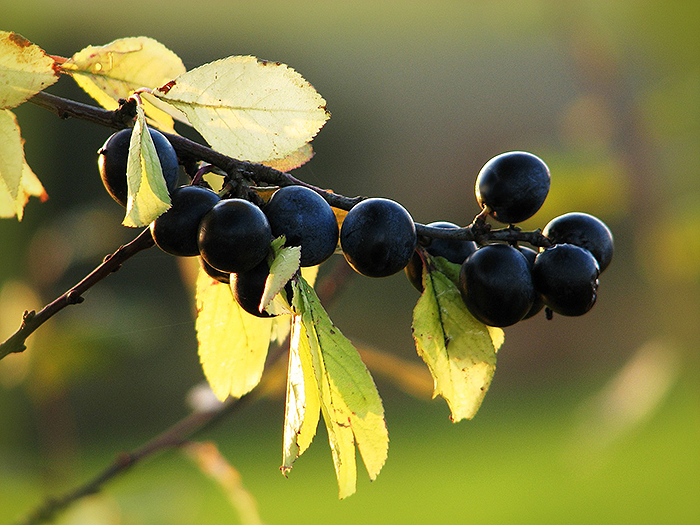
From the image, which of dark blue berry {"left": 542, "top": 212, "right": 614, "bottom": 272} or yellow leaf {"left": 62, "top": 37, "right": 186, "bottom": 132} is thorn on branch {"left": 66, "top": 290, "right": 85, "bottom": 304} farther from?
dark blue berry {"left": 542, "top": 212, "right": 614, "bottom": 272}

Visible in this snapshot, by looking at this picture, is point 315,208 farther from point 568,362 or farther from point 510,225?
point 568,362

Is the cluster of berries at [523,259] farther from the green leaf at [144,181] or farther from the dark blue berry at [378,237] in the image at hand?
the green leaf at [144,181]

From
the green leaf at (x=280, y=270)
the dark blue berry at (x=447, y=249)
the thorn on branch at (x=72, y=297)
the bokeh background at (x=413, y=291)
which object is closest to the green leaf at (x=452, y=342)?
the dark blue berry at (x=447, y=249)

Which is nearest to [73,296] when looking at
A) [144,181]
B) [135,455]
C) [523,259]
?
[144,181]

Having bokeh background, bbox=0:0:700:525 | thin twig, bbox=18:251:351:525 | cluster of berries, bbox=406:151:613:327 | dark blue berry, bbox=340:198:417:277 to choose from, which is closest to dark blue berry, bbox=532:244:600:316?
cluster of berries, bbox=406:151:613:327

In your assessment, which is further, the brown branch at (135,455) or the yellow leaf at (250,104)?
the brown branch at (135,455)

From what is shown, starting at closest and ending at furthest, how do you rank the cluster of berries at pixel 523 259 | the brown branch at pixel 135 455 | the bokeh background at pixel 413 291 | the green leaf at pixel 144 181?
the green leaf at pixel 144 181, the cluster of berries at pixel 523 259, the brown branch at pixel 135 455, the bokeh background at pixel 413 291

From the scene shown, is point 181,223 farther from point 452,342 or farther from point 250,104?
point 452,342
